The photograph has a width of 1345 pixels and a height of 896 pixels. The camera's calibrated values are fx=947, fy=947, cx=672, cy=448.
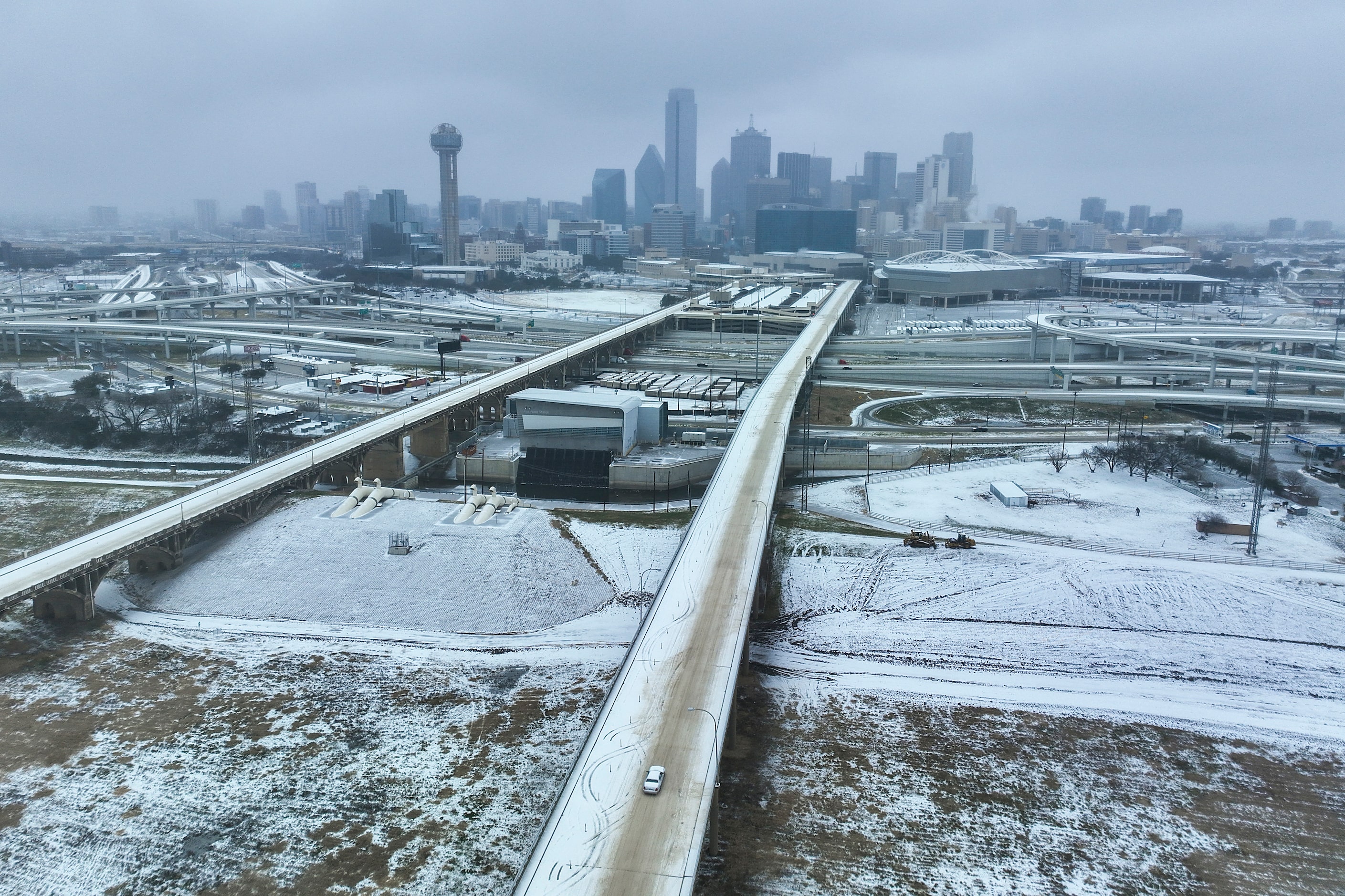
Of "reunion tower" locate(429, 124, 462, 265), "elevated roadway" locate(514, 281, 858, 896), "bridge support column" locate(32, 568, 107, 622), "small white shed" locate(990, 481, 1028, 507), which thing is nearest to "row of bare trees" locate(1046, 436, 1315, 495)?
"small white shed" locate(990, 481, 1028, 507)

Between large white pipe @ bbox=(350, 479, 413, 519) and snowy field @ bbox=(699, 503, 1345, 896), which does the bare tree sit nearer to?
snowy field @ bbox=(699, 503, 1345, 896)

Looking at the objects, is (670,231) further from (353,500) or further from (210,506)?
(210,506)

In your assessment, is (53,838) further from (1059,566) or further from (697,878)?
(1059,566)

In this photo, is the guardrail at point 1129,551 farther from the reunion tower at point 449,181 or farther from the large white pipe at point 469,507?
the reunion tower at point 449,181

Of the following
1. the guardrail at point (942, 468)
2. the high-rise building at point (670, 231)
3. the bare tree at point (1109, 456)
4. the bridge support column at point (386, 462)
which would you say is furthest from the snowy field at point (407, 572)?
the high-rise building at point (670, 231)

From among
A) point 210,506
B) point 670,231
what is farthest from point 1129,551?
point 670,231

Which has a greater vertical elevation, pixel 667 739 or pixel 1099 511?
pixel 667 739
